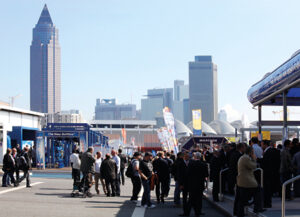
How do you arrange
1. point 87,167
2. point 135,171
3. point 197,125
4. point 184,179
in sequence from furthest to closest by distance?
point 197,125
point 87,167
point 135,171
point 184,179

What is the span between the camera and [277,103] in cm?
1822

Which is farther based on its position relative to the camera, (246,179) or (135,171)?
(135,171)

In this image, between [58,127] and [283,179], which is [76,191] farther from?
[58,127]

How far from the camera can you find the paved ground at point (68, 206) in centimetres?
1384

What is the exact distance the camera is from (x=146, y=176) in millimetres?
15750

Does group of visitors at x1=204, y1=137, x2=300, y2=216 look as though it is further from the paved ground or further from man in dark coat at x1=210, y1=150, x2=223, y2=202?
the paved ground

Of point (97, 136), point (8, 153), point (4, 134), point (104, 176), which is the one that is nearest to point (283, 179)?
point (104, 176)

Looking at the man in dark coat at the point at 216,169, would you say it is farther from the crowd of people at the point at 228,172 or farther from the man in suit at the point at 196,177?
the man in suit at the point at 196,177

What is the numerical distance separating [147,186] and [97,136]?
2993 cm

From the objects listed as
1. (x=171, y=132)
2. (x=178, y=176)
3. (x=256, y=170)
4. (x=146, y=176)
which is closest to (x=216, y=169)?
(x=178, y=176)

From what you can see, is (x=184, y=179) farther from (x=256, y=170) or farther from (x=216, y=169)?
(x=256, y=170)

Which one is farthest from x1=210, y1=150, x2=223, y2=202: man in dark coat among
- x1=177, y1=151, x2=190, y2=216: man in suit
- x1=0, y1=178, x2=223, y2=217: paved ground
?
x1=177, y1=151, x2=190, y2=216: man in suit

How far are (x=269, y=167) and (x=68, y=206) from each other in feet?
19.4

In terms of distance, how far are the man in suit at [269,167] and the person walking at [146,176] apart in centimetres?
377
